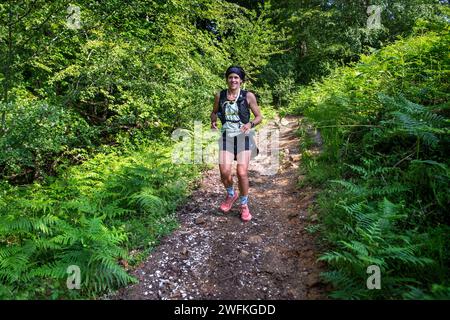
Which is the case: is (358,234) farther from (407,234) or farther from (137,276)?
(137,276)

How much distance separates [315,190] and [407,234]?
2235 millimetres

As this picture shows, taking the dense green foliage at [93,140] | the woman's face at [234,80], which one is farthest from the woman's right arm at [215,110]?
the dense green foliage at [93,140]

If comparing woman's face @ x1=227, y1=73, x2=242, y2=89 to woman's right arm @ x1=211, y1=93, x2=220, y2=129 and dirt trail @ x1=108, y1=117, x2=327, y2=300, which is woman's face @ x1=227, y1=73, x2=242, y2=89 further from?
dirt trail @ x1=108, y1=117, x2=327, y2=300

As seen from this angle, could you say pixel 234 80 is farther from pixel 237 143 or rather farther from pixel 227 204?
pixel 227 204

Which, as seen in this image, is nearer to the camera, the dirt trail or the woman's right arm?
the dirt trail

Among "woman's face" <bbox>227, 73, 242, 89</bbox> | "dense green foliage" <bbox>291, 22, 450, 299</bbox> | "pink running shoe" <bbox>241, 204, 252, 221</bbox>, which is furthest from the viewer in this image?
"pink running shoe" <bbox>241, 204, 252, 221</bbox>

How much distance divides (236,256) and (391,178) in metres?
2.54

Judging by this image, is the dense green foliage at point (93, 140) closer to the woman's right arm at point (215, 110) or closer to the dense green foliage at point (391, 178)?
the woman's right arm at point (215, 110)

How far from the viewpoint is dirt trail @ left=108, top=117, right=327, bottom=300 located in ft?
11.4

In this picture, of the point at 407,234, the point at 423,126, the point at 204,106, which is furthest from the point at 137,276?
the point at 204,106

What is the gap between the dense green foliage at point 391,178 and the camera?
9.97 feet


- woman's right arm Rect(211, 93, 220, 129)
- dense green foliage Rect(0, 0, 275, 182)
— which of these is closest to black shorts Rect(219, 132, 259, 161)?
woman's right arm Rect(211, 93, 220, 129)

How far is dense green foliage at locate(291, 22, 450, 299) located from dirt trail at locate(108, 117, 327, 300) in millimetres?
408
